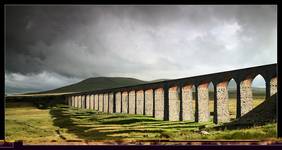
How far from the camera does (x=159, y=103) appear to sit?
31.9m

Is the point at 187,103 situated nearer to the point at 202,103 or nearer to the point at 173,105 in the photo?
the point at 202,103

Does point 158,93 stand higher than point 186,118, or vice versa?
point 158,93

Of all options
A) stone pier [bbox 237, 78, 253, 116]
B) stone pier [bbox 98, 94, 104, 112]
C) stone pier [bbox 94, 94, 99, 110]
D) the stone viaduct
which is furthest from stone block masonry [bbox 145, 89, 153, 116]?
stone pier [bbox 94, 94, 99, 110]

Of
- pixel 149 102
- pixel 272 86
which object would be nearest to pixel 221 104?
pixel 272 86

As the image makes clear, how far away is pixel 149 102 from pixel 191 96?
275 inches

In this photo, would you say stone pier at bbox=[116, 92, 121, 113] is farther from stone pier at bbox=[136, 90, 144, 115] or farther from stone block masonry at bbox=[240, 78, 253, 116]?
stone block masonry at bbox=[240, 78, 253, 116]

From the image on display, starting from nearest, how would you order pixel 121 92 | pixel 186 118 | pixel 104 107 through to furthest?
pixel 186 118 < pixel 121 92 < pixel 104 107

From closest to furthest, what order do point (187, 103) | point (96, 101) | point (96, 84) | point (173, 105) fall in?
point (187, 103)
point (173, 105)
point (96, 101)
point (96, 84)

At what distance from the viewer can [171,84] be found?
29672 mm

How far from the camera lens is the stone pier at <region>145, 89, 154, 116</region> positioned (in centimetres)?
3366

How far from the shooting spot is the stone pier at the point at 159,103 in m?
31.7
